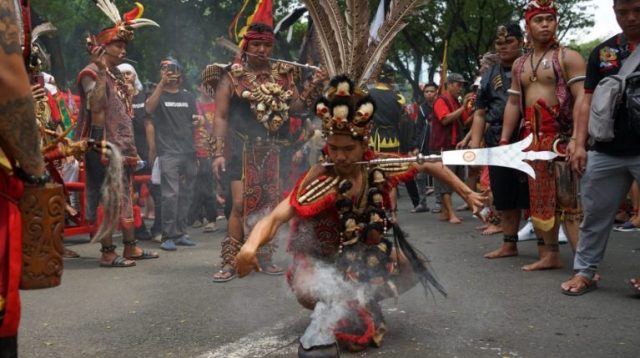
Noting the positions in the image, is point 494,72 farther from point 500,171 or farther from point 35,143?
point 35,143

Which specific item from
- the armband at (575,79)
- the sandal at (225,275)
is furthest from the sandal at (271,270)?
the armband at (575,79)

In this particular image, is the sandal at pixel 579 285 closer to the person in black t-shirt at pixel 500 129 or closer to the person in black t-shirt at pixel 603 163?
the person in black t-shirt at pixel 603 163

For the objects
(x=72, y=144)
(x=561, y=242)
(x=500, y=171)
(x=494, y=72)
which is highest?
(x=494, y=72)

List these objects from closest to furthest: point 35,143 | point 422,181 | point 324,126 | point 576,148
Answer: point 35,143
point 324,126
point 576,148
point 422,181

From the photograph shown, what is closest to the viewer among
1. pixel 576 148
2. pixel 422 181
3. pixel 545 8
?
pixel 576 148

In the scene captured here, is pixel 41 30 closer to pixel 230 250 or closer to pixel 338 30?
pixel 230 250

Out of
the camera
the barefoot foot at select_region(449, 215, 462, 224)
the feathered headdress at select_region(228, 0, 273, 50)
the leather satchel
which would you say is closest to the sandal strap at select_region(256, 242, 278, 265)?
the feathered headdress at select_region(228, 0, 273, 50)

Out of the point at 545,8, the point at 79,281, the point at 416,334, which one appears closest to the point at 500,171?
the point at 545,8

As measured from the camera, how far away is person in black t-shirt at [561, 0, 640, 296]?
4922mm

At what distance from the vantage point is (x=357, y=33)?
448 cm

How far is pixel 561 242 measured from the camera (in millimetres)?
7676

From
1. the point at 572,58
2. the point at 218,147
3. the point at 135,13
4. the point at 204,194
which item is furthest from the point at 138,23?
the point at 572,58

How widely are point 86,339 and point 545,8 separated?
432 cm

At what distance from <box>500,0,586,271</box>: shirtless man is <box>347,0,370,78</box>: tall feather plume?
2.07 metres
